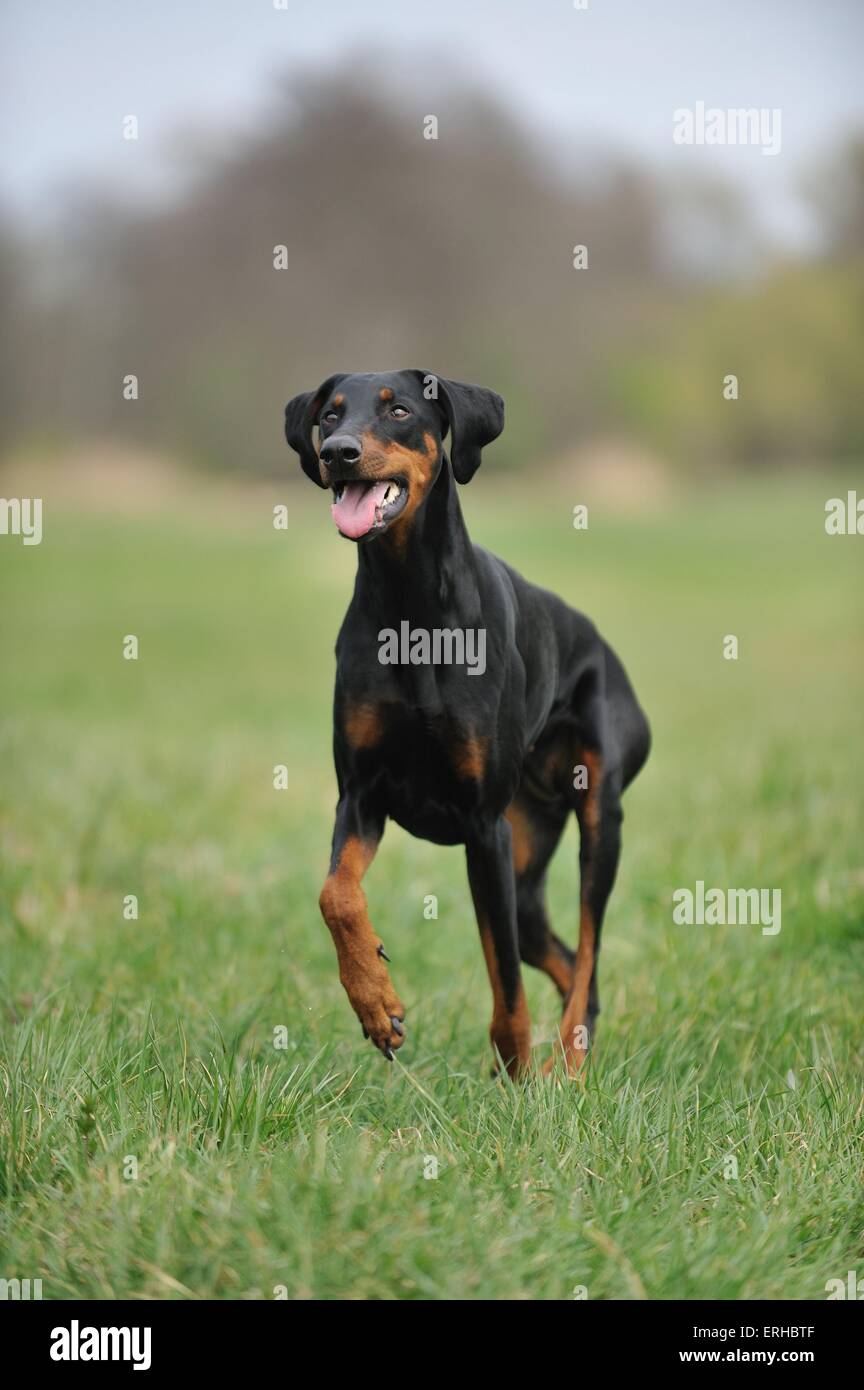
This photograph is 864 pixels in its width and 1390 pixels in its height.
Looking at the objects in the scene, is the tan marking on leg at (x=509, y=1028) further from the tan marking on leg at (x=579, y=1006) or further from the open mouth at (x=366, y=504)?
the open mouth at (x=366, y=504)

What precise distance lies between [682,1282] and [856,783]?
569cm

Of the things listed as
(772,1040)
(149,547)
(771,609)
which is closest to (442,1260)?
(772,1040)

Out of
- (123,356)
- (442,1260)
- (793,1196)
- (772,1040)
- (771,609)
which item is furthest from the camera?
(123,356)

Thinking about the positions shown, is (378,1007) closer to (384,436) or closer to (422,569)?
(422,569)

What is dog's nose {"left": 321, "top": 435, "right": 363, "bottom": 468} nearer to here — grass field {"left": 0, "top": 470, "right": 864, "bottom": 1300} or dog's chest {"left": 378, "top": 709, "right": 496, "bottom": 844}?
dog's chest {"left": 378, "top": 709, "right": 496, "bottom": 844}

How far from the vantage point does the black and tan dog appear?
374 centimetres

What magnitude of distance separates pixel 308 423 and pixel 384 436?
383 millimetres

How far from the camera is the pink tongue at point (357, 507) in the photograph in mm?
3643

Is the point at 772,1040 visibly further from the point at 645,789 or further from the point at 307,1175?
the point at 645,789

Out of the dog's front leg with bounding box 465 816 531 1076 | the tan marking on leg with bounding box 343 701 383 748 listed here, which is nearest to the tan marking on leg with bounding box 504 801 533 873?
the dog's front leg with bounding box 465 816 531 1076

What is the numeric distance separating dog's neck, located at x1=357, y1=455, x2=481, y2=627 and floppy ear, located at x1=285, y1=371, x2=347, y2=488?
0.28 m

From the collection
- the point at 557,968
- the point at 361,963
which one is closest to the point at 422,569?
the point at 361,963

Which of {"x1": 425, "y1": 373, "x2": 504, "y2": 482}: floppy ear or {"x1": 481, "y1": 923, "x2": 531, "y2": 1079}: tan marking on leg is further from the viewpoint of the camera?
{"x1": 481, "y1": 923, "x2": 531, "y2": 1079}: tan marking on leg

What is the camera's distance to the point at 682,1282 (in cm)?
303
